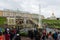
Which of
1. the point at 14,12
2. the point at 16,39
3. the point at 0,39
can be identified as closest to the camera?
the point at 0,39

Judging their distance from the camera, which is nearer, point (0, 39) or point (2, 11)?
point (0, 39)

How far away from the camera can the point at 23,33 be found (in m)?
26.1

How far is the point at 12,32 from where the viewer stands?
1856 centimetres

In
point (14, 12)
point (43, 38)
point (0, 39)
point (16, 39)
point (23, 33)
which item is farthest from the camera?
point (14, 12)

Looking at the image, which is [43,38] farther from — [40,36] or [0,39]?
[0,39]

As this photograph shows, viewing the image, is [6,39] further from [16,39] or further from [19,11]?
[19,11]

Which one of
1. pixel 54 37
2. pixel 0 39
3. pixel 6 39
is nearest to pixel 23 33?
pixel 54 37

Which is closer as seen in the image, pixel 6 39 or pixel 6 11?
pixel 6 39

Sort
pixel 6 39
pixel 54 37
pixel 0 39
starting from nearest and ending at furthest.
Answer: pixel 0 39, pixel 6 39, pixel 54 37

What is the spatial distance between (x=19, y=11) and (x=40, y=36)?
205 ft

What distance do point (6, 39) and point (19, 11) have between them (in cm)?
6450

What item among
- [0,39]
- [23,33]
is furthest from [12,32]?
[23,33]

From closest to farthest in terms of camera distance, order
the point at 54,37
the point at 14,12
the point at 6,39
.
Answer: the point at 6,39
the point at 54,37
the point at 14,12

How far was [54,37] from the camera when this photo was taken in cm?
1959
